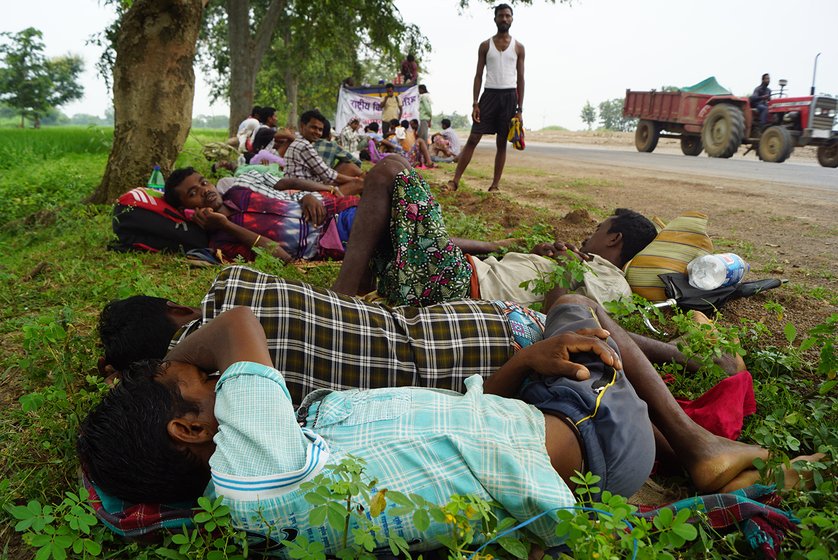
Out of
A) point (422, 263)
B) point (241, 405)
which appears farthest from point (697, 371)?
point (241, 405)

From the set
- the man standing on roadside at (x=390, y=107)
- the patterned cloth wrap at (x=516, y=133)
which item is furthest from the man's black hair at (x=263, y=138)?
the man standing on roadside at (x=390, y=107)

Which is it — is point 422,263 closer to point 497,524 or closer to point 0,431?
point 497,524

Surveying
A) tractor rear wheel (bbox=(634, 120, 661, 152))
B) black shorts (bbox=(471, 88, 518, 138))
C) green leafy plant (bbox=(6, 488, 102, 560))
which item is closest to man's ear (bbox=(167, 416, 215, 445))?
green leafy plant (bbox=(6, 488, 102, 560))

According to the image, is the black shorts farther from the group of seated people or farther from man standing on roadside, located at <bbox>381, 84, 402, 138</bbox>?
man standing on roadside, located at <bbox>381, 84, 402, 138</bbox>

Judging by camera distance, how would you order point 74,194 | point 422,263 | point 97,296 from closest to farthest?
point 422,263
point 97,296
point 74,194

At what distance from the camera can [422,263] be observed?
2.58m

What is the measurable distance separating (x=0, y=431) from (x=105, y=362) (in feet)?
1.35

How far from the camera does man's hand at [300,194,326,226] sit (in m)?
3.80

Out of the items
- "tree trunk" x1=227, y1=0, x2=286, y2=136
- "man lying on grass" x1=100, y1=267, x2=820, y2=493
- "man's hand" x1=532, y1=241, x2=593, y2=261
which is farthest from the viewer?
"tree trunk" x1=227, y1=0, x2=286, y2=136

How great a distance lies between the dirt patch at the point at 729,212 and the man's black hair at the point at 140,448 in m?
2.57

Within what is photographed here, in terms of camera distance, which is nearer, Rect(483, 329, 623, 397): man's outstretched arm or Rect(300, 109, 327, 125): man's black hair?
Rect(483, 329, 623, 397): man's outstretched arm

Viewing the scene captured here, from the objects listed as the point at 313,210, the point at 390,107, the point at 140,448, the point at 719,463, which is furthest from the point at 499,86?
the point at 390,107

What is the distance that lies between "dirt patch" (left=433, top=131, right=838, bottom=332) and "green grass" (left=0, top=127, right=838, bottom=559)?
0.56 feet

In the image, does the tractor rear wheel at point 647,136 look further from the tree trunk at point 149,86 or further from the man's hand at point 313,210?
the man's hand at point 313,210
